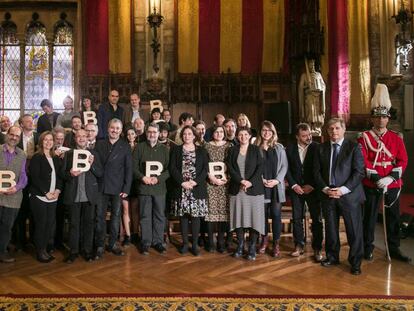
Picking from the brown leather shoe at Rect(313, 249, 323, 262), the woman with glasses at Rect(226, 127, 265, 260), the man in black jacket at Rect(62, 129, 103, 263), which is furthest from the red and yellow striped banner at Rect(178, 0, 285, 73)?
the brown leather shoe at Rect(313, 249, 323, 262)

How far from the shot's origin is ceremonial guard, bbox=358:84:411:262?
4344 mm

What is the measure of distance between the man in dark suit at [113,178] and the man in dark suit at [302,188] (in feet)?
5.91

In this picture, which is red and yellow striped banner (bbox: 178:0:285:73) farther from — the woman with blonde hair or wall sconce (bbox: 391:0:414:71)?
the woman with blonde hair

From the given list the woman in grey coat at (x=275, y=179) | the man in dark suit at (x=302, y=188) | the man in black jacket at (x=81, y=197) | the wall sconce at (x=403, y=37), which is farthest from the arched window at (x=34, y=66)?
the wall sconce at (x=403, y=37)

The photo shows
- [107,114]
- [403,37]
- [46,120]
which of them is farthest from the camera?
[403,37]

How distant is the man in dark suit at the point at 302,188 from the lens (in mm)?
4375

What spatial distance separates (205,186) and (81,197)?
1.32 metres

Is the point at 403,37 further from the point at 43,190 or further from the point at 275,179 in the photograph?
the point at 43,190

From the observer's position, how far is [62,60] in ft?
30.7

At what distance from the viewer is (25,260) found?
4320 mm

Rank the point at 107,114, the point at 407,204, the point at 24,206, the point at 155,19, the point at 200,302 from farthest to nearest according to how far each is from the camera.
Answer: the point at 155,19 < the point at 407,204 < the point at 107,114 < the point at 24,206 < the point at 200,302

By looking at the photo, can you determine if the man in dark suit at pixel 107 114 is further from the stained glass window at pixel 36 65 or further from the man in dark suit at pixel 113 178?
the stained glass window at pixel 36 65

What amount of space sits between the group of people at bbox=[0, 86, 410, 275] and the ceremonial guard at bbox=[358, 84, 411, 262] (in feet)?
0.04

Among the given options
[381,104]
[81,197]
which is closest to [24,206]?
[81,197]
